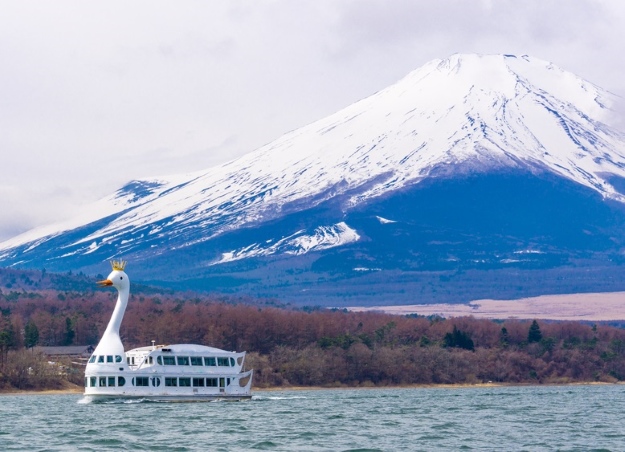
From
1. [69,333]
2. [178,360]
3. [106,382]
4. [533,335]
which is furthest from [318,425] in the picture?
[533,335]

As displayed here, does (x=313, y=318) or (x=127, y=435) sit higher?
(x=313, y=318)

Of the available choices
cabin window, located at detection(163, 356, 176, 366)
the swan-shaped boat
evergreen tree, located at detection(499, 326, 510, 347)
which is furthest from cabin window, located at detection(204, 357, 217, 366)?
evergreen tree, located at detection(499, 326, 510, 347)

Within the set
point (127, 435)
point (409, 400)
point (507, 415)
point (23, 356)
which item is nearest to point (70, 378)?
point (23, 356)

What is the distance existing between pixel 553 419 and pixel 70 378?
55079 mm

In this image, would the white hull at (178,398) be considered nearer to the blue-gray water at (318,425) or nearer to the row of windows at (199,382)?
the row of windows at (199,382)

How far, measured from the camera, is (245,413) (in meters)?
77.4

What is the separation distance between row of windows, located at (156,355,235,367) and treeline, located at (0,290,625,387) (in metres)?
28.1

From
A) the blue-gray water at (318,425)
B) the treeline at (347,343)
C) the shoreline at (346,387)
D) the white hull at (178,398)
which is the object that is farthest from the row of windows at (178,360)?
the treeline at (347,343)

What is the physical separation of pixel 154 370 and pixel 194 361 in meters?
3.04

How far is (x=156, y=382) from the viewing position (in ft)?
288

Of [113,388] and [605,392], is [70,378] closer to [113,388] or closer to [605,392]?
[113,388]

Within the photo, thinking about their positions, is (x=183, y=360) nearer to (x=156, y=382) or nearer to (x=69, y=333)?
(x=156, y=382)

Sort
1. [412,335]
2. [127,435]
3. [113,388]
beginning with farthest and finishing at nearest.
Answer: [412,335], [113,388], [127,435]

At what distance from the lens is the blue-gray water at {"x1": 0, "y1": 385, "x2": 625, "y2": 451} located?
57375 millimetres
